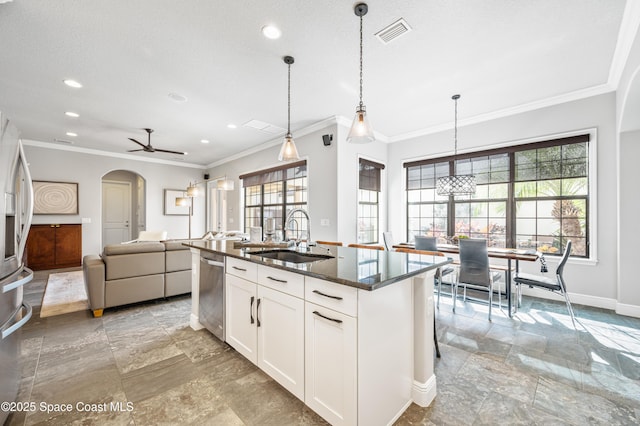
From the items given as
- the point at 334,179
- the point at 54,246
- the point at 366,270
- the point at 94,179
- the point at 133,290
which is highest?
the point at 94,179

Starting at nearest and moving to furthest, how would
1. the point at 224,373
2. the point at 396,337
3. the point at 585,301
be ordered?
the point at 396,337, the point at 224,373, the point at 585,301

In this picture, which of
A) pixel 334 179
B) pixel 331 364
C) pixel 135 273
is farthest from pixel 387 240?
pixel 135 273

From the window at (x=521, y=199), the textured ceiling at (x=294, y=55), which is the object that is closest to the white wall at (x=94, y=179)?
the textured ceiling at (x=294, y=55)

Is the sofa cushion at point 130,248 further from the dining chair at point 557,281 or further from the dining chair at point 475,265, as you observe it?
the dining chair at point 557,281

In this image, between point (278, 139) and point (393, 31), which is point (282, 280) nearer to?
point (393, 31)

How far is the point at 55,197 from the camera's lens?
5867 millimetres

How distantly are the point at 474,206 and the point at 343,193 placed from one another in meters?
2.25

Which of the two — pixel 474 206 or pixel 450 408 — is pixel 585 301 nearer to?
pixel 474 206

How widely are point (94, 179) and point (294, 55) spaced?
635cm

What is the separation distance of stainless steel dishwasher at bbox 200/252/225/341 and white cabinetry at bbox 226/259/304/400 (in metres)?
0.12

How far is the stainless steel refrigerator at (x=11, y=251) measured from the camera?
1.39m

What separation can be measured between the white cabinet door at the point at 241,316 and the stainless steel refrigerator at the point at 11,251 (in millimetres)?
1177

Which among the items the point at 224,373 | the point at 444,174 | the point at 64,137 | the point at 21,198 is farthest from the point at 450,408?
the point at 64,137

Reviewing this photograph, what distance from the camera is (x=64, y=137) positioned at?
5.41 meters
